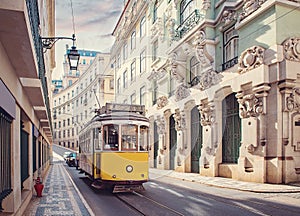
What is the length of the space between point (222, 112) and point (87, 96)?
27856mm

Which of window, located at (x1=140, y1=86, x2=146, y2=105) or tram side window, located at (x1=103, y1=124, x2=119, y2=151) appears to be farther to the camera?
window, located at (x1=140, y1=86, x2=146, y2=105)

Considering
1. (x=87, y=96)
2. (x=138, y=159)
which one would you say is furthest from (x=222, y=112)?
(x=87, y=96)

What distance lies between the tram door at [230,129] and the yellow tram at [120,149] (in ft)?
24.6

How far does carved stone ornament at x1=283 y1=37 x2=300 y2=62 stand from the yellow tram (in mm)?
7216

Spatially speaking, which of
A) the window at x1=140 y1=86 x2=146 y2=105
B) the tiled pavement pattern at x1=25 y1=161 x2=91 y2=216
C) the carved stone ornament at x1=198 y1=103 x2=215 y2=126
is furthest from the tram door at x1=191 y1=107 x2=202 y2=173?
the tiled pavement pattern at x1=25 y1=161 x2=91 y2=216

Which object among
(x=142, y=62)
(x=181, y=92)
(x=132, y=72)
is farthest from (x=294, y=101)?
(x=132, y=72)

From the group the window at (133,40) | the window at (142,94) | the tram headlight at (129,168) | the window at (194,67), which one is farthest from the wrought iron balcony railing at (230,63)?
the window at (133,40)

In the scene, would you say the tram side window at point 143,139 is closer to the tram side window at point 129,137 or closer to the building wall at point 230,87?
the tram side window at point 129,137

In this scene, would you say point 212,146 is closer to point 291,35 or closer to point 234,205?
point 291,35

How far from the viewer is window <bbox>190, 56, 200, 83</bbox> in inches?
970

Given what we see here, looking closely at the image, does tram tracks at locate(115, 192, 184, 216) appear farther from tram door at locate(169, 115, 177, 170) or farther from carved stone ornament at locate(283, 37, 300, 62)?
tram door at locate(169, 115, 177, 170)

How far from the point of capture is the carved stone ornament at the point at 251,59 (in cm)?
1680

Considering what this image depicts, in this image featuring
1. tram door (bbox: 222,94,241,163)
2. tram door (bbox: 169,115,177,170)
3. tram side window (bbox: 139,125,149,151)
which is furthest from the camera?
tram door (bbox: 169,115,177,170)

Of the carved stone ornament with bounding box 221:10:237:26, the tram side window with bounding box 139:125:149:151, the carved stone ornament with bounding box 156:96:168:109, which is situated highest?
the carved stone ornament with bounding box 221:10:237:26
